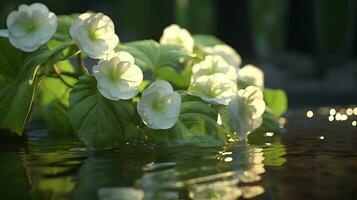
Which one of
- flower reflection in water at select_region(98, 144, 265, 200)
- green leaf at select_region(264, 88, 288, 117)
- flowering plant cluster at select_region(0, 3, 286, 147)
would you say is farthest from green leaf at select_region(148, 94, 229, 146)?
green leaf at select_region(264, 88, 288, 117)

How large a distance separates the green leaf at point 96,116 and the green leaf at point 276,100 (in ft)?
1.70

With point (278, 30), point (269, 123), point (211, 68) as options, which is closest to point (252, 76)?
point (269, 123)

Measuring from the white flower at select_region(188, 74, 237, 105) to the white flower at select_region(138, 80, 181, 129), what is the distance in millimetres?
86

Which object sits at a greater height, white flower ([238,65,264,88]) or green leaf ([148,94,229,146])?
white flower ([238,65,264,88])

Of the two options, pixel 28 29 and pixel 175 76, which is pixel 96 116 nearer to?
pixel 28 29

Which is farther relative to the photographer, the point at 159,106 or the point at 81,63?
the point at 81,63

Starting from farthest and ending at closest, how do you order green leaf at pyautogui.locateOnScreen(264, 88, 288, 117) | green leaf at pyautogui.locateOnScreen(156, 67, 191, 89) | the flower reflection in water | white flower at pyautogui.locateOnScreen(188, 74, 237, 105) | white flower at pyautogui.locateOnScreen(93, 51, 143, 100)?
green leaf at pyautogui.locateOnScreen(264, 88, 288, 117) → green leaf at pyautogui.locateOnScreen(156, 67, 191, 89) → white flower at pyautogui.locateOnScreen(188, 74, 237, 105) → white flower at pyautogui.locateOnScreen(93, 51, 143, 100) → the flower reflection in water

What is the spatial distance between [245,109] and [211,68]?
0.14 m

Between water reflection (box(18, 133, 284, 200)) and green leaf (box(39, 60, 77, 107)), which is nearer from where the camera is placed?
water reflection (box(18, 133, 284, 200))

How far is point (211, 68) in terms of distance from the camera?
3.79 ft

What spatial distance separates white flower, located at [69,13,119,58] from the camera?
980 mm

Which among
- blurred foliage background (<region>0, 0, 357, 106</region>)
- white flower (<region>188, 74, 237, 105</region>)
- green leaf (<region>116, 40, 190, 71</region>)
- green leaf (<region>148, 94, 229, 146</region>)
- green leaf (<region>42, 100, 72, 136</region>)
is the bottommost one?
green leaf (<region>148, 94, 229, 146</region>)

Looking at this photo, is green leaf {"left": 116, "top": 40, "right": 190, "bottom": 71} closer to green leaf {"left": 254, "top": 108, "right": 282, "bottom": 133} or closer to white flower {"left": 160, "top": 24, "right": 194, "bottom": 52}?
white flower {"left": 160, "top": 24, "right": 194, "bottom": 52}

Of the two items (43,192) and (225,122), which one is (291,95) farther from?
(43,192)
